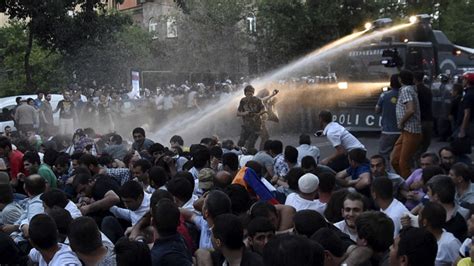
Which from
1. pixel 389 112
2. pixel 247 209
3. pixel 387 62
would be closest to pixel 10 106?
pixel 387 62

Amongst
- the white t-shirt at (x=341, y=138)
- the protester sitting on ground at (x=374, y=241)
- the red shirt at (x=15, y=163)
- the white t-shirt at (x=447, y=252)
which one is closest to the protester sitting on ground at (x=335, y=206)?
the white t-shirt at (x=447, y=252)

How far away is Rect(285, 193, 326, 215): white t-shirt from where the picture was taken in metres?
7.04

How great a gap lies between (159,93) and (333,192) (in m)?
22.0

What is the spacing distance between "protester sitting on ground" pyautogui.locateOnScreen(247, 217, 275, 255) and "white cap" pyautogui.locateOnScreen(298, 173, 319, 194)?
5.65 ft

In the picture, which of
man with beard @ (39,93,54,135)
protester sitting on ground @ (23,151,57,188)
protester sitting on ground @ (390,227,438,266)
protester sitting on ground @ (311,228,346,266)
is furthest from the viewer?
man with beard @ (39,93,54,135)

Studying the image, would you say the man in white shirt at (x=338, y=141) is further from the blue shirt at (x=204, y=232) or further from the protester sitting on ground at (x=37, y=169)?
the blue shirt at (x=204, y=232)

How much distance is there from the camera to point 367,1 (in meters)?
32.4

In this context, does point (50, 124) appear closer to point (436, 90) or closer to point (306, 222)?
point (436, 90)

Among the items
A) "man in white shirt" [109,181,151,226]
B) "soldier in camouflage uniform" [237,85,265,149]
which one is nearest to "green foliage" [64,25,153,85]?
"soldier in camouflage uniform" [237,85,265,149]

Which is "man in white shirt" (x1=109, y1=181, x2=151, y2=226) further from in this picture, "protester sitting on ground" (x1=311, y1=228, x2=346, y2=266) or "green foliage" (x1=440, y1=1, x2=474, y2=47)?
"green foliage" (x1=440, y1=1, x2=474, y2=47)

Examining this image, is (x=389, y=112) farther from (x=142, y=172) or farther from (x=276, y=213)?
(x=276, y=213)

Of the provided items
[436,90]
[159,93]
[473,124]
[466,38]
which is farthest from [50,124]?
[466,38]

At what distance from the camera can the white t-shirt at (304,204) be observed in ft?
23.1

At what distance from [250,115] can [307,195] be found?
27.1 feet
